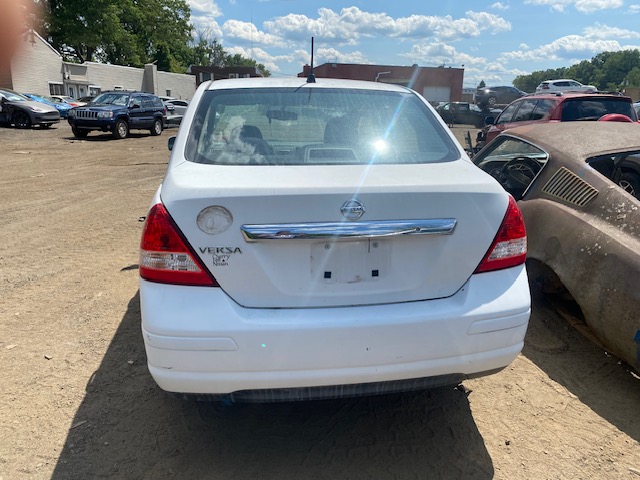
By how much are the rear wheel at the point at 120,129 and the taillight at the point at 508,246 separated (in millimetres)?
19100

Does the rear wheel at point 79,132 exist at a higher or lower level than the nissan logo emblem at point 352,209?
lower

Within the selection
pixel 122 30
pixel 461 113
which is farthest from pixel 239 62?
pixel 461 113

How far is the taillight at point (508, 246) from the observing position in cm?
232

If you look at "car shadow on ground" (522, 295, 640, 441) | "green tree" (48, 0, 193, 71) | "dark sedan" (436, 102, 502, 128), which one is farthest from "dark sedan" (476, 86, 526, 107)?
"car shadow on ground" (522, 295, 640, 441)

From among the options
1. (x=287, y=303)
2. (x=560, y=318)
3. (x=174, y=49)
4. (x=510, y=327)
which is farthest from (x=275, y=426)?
(x=174, y=49)

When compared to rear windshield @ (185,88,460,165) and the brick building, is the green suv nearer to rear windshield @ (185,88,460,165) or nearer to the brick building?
rear windshield @ (185,88,460,165)

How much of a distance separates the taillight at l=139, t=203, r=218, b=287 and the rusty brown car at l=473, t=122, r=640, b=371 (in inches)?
91.0

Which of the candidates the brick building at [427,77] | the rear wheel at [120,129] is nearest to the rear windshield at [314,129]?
the rear wheel at [120,129]

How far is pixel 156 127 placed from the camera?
71.7 ft

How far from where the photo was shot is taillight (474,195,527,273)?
2.32m

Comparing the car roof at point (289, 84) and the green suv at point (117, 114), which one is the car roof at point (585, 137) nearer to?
the car roof at point (289, 84)

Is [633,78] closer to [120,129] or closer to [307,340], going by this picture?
[120,129]

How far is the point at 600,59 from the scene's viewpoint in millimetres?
127188

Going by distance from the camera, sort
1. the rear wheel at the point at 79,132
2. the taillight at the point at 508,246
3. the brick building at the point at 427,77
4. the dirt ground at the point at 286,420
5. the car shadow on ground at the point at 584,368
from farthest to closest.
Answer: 1. the brick building at the point at 427,77
2. the rear wheel at the point at 79,132
3. the car shadow on ground at the point at 584,368
4. the dirt ground at the point at 286,420
5. the taillight at the point at 508,246
